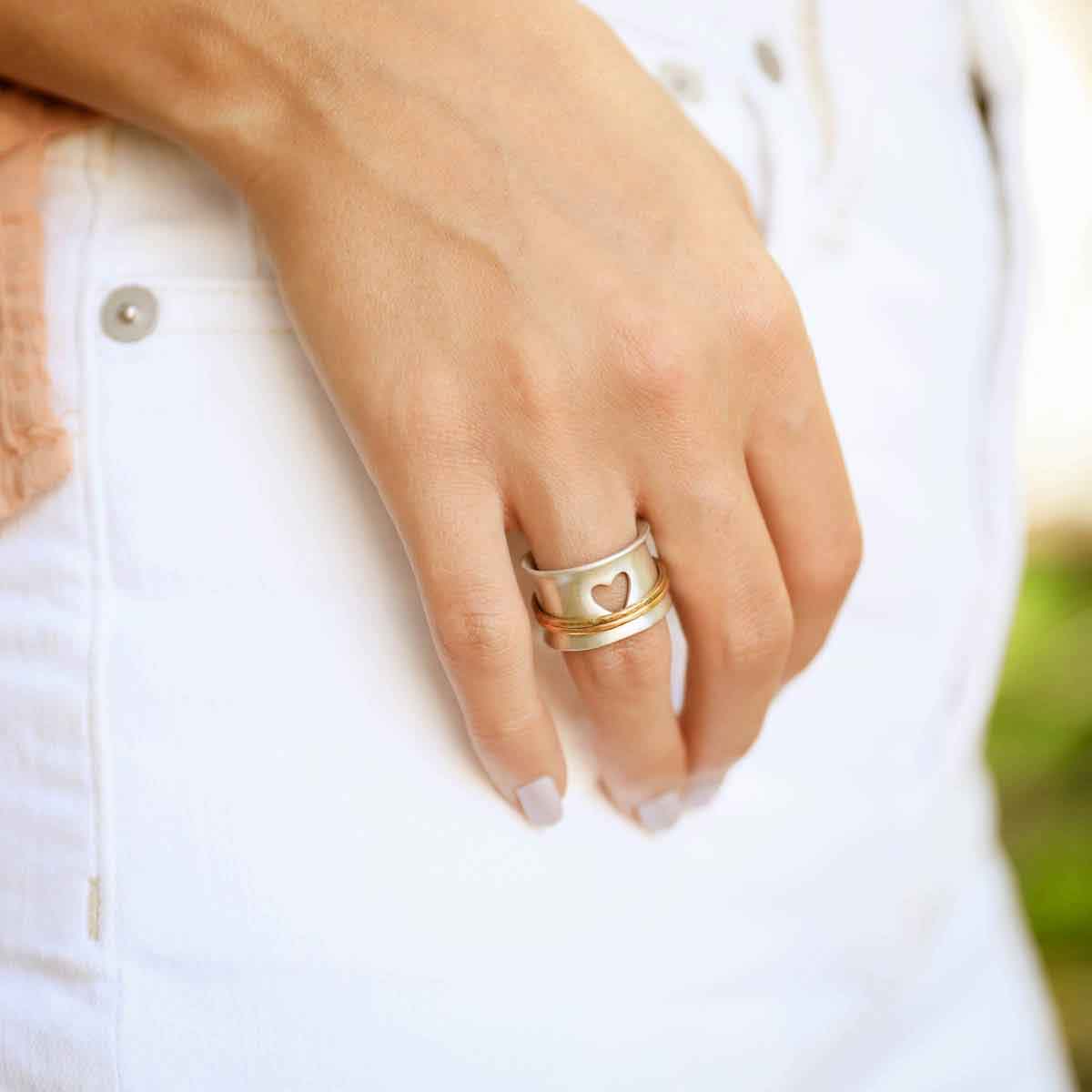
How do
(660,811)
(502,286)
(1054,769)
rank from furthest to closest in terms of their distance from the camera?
(1054,769) < (660,811) < (502,286)

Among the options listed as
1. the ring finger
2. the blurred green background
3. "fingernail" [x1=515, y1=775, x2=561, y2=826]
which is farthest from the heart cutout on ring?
the blurred green background

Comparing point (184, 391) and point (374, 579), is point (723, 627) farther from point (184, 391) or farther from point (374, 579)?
point (184, 391)

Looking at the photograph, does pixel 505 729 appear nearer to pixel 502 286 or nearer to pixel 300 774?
pixel 300 774

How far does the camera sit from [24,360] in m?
0.66

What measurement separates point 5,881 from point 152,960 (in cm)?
9

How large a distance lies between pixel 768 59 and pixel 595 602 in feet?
1.36

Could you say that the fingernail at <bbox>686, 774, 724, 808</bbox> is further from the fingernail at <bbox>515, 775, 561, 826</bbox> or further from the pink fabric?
the pink fabric

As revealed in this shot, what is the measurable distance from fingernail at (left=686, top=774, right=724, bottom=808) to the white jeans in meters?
0.01

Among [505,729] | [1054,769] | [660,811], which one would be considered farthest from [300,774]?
[1054,769]

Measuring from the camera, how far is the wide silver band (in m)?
0.63

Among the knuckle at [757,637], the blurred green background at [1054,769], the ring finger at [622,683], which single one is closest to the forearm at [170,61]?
the ring finger at [622,683]

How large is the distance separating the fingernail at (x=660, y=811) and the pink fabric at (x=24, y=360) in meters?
0.37

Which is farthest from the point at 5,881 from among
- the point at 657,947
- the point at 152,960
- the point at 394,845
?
the point at 657,947

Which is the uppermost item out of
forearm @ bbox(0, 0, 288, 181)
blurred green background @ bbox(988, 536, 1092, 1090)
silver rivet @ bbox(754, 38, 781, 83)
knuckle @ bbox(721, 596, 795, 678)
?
forearm @ bbox(0, 0, 288, 181)
